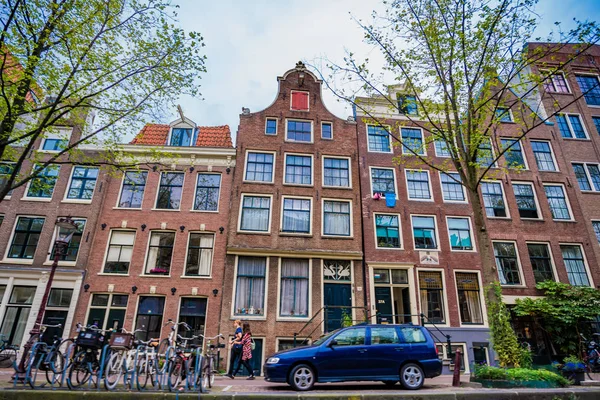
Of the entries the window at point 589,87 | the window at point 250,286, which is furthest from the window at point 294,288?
the window at point 589,87

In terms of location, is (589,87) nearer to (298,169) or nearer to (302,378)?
(298,169)

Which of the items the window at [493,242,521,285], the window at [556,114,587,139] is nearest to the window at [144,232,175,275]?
the window at [493,242,521,285]

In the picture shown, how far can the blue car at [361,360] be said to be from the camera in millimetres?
9164

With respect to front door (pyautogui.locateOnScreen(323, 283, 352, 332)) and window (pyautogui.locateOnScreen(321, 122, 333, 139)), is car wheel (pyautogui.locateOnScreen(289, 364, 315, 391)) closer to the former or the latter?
front door (pyautogui.locateOnScreen(323, 283, 352, 332))

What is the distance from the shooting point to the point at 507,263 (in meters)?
18.4

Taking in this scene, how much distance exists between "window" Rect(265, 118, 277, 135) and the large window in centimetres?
536

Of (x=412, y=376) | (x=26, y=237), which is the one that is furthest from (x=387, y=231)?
(x=26, y=237)

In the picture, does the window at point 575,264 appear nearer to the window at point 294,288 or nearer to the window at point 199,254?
the window at point 294,288

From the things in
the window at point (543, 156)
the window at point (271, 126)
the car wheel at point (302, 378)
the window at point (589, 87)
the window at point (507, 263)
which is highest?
the window at point (589, 87)

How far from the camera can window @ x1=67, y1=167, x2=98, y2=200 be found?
18.4 metres

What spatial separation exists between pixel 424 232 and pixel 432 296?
11.2 feet

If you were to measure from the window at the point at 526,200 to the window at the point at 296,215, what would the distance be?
1239cm

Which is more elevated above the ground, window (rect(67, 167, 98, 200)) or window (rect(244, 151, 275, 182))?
window (rect(244, 151, 275, 182))

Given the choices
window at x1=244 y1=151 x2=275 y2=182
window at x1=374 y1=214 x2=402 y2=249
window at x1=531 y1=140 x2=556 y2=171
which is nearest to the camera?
window at x1=374 y1=214 x2=402 y2=249
